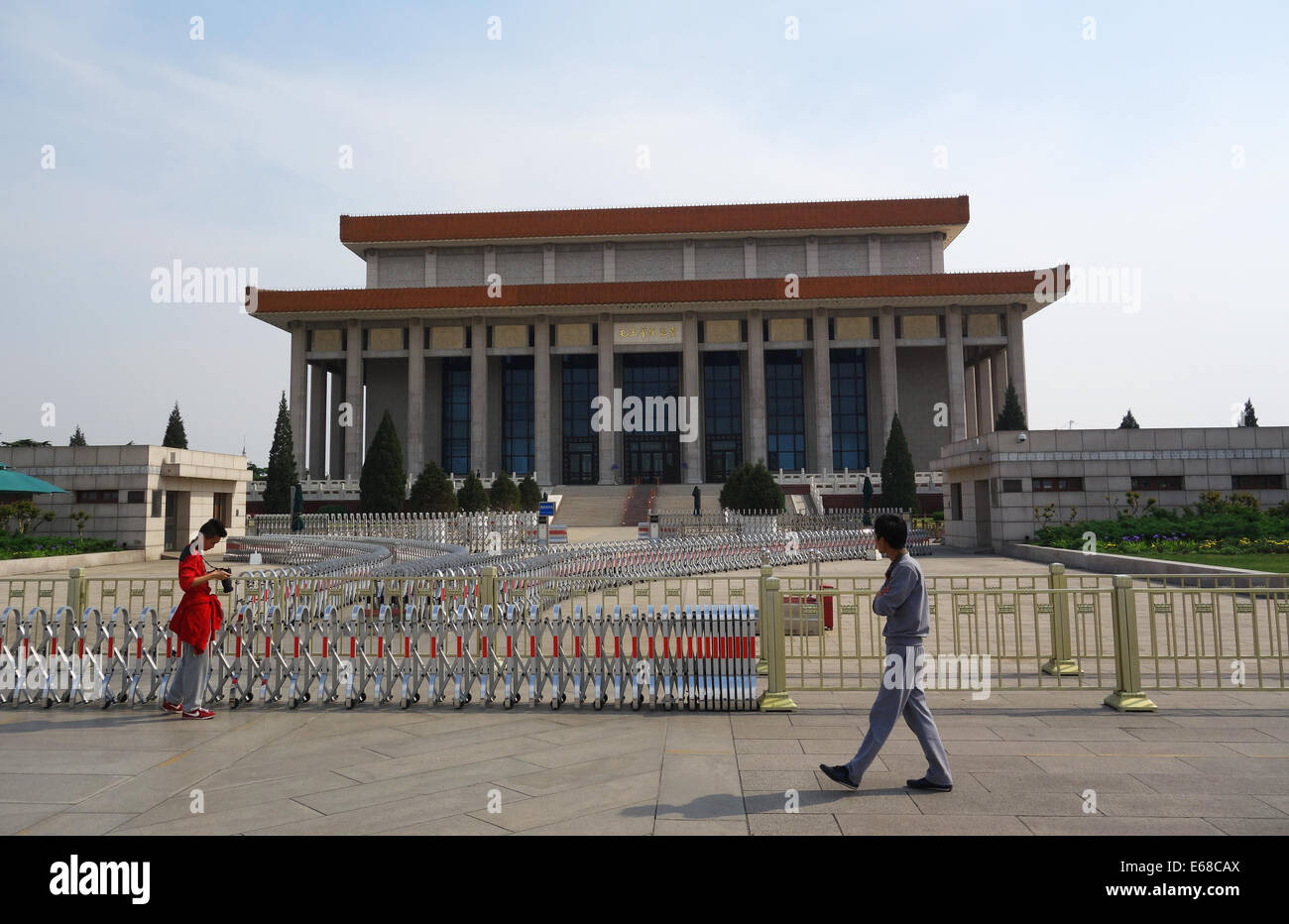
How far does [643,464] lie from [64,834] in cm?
5095

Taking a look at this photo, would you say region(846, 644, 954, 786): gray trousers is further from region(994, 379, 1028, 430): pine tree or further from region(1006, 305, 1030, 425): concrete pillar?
region(1006, 305, 1030, 425): concrete pillar

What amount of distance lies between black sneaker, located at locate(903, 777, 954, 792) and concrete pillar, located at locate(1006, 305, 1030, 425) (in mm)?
50333

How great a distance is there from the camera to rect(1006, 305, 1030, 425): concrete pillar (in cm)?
4938

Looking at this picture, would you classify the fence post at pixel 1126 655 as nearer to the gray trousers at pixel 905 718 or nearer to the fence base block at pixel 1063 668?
the fence base block at pixel 1063 668

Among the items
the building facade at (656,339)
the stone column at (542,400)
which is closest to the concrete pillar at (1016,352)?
the building facade at (656,339)

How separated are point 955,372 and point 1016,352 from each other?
425cm

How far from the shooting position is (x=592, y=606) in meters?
14.3

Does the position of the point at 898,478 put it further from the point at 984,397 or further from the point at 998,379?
the point at 984,397

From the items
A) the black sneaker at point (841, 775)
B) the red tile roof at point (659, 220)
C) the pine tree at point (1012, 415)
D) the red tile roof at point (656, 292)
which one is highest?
the red tile roof at point (659, 220)

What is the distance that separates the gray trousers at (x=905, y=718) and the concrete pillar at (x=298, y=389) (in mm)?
51186

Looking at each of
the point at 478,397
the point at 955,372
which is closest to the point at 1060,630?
the point at 955,372

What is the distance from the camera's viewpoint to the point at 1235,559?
1677cm

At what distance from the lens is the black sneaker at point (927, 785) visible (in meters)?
4.66

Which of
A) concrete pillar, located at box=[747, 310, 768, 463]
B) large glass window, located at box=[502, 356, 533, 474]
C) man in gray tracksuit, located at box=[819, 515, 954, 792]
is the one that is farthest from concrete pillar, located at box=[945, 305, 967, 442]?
man in gray tracksuit, located at box=[819, 515, 954, 792]
